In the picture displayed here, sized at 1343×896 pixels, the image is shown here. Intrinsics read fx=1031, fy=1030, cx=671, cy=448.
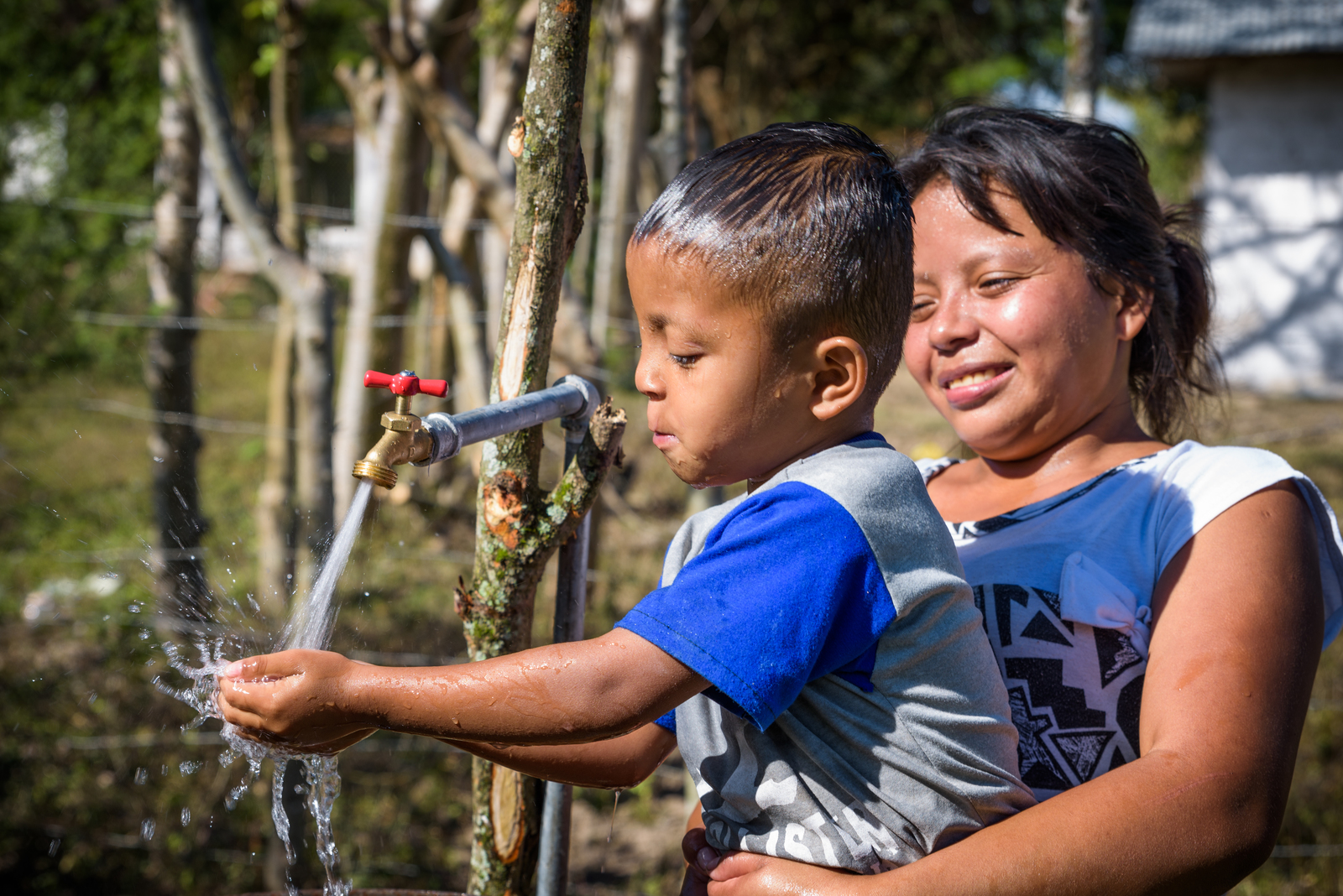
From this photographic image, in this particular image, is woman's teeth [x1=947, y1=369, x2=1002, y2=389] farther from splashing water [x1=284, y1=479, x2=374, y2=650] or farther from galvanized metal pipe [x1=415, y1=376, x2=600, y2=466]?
splashing water [x1=284, y1=479, x2=374, y2=650]

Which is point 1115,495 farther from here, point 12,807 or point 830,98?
point 830,98

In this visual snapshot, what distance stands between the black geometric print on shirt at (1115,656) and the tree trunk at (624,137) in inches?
117

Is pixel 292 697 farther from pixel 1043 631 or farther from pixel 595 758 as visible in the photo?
pixel 1043 631

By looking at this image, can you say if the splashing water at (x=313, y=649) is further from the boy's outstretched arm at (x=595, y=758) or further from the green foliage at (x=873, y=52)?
the green foliage at (x=873, y=52)

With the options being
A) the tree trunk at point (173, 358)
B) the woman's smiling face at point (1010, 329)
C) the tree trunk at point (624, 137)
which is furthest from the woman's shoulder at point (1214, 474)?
the tree trunk at point (173, 358)

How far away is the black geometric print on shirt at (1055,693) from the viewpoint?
1341 mm

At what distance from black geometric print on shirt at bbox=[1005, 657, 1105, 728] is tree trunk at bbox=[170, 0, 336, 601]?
242cm

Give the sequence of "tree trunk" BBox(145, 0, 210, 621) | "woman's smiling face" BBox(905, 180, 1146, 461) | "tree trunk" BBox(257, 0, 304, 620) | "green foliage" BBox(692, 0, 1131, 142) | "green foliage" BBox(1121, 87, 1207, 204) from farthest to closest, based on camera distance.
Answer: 1. "green foliage" BBox(1121, 87, 1207, 204)
2. "green foliage" BBox(692, 0, 1131, 142)
3. "tree trunk" BBox(145, 0, 210, 621)
4. "tree trunk" BBox(257, 0, 304, 620)
5. "woman's smiling face" BBox(905, 180, 1146, 461)

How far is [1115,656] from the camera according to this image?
135 cm

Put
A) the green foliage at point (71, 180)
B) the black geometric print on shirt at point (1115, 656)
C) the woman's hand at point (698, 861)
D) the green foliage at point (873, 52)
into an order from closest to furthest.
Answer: the woman's hand at point (698, 861) → the black geometric print on shirt at point (1115, 656) → the green foliage at point (71, 180) → the green foliage at point (873, 52)

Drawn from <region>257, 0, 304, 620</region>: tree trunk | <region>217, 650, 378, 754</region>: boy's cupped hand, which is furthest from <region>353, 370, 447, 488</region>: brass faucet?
<region>257, 0, 304, 620</region>: tree trunk

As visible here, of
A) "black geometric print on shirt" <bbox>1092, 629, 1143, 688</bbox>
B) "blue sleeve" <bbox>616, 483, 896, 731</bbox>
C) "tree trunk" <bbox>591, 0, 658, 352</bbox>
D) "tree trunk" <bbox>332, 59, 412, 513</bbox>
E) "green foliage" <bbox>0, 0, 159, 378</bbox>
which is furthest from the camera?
"tree trunk" <bbox>591, 0, 658, 352</bbox>

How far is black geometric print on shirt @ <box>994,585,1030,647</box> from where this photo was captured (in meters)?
1.39

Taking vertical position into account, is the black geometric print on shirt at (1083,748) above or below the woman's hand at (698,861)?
above
